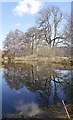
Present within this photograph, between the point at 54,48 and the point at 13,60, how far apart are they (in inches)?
238

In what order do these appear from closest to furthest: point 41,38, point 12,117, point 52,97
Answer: point 12,117, point 52,97, point 41,38

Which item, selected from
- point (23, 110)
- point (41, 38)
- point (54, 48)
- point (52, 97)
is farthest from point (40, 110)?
point (41, 38)

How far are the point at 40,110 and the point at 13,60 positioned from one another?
25567 millimetres

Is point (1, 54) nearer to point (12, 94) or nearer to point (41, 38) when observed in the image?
point (41, 38)

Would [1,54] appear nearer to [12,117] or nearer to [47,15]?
[47,15]

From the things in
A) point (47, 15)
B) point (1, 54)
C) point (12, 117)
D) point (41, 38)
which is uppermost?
point (47, 15)

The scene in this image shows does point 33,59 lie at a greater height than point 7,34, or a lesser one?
lesser

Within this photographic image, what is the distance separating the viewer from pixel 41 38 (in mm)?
33250

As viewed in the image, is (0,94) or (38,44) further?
(38,44)

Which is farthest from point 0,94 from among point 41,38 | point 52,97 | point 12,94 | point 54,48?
point 41,38

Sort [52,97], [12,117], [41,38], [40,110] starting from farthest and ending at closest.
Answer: [41,38]
[52,97]
[40,110]
[12,117]

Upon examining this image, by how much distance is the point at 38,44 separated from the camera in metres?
34.1

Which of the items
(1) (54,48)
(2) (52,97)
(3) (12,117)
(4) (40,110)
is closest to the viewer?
(3) (12,117)

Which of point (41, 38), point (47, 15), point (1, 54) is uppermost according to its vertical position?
point (47, 15)
